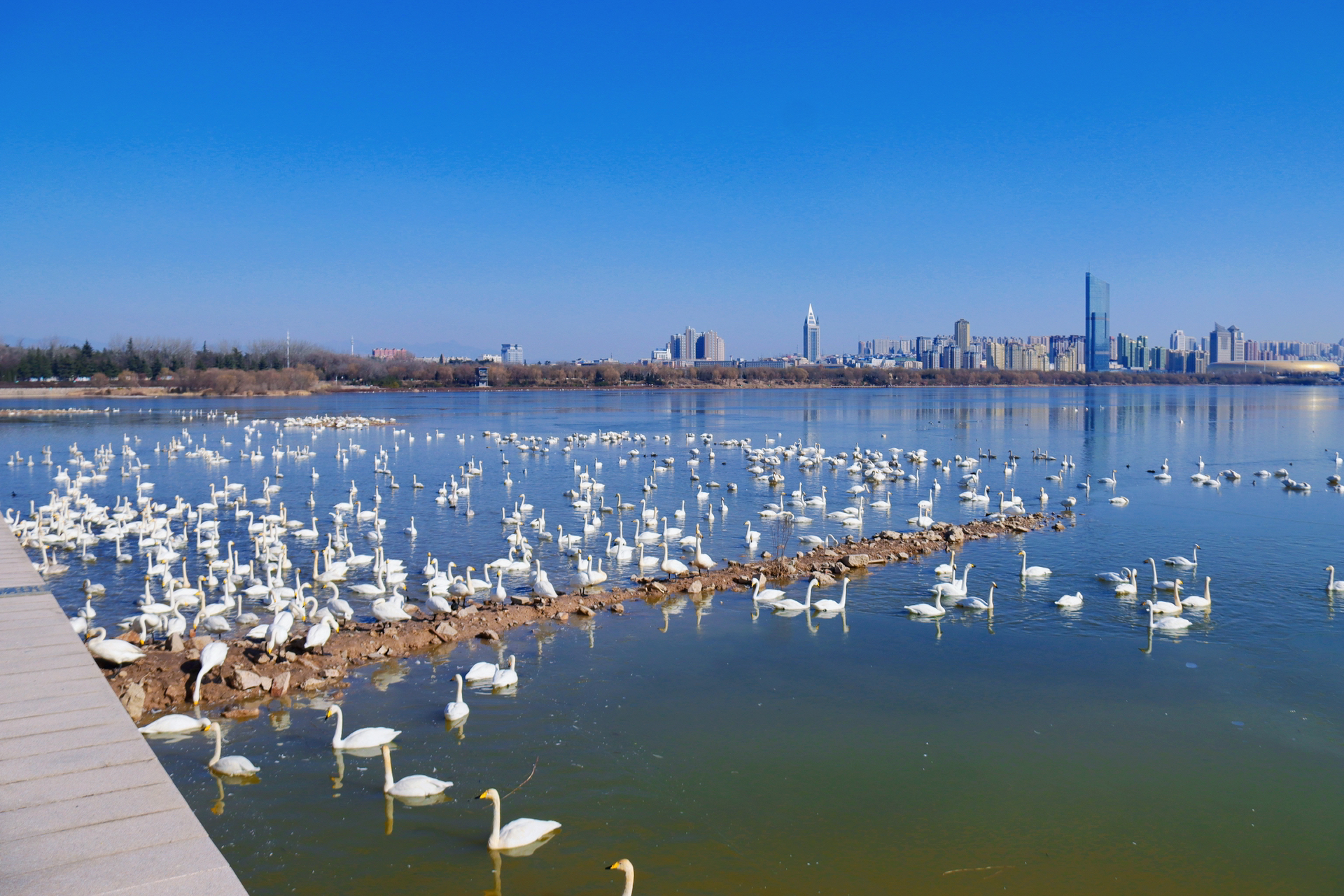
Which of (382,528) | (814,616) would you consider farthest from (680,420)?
(814,616)

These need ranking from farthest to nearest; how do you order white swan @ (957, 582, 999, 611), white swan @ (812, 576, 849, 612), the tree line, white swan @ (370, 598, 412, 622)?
the tree line, white swan @ (957, 582, 999, 611), white swan @ (812, 576, 849, 612), white swan @ (370, 598, 412, 622)

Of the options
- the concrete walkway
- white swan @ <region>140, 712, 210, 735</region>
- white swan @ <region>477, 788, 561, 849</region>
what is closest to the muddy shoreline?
white swan @ <region>140, 712, 210, 735</region>

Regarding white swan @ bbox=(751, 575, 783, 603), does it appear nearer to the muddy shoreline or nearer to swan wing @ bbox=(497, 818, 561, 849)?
the muddy shoreline

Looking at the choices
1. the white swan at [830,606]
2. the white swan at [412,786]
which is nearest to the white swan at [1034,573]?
the white swan at [830,606]

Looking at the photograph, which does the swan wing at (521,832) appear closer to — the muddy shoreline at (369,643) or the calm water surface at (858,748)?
the calm water surface at (858,748)

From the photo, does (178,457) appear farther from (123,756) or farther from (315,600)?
(123,756)

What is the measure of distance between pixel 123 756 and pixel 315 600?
29.1 ft

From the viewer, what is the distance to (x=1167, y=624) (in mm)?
14398

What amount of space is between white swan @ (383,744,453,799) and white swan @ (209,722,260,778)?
1589mm

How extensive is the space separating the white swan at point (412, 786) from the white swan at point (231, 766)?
1589mm

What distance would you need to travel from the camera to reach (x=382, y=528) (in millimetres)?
22812

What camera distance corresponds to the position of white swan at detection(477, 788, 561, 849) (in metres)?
7.68

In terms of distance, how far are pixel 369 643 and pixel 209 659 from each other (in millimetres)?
2483

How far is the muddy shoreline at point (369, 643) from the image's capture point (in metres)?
10.7
